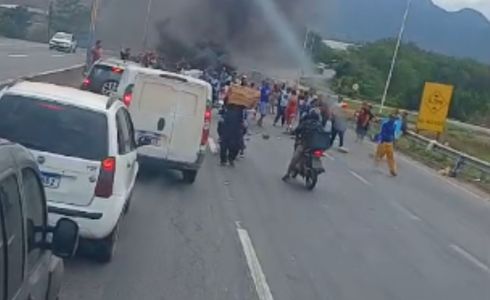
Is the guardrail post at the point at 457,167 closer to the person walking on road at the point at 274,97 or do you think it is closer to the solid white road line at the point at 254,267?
the person walking on road at the point at 274,97

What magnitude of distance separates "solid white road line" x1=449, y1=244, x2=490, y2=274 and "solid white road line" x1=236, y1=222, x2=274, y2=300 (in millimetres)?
3254

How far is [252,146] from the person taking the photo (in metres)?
26.1

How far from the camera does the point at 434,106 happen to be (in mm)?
35781

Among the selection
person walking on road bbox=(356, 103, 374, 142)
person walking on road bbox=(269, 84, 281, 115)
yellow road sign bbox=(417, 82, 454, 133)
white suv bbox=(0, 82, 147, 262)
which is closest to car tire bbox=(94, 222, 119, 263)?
white suv bbox=(0, 82, 147, 262)

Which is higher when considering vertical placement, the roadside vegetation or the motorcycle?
the motorcycle

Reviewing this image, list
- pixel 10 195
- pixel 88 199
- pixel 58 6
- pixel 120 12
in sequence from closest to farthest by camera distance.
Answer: pixel 10 195
pixel 88 199
pixel 120 12
pixel 58 6

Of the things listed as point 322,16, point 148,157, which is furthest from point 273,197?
point 322,16

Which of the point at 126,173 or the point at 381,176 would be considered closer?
the point at 126,173

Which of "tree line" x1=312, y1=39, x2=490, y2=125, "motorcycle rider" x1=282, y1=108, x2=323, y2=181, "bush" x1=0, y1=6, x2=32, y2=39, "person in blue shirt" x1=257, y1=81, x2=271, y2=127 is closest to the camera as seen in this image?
"motorcycle rider" x1=282, y1=108, x2=323, y2=181

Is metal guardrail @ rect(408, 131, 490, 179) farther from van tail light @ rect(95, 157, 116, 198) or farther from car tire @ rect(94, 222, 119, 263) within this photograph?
van tail light @ rect(95, 157, 116, 198)

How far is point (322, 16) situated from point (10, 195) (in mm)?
36988

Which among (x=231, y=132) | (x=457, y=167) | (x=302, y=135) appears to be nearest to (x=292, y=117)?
(x=457, y=167)

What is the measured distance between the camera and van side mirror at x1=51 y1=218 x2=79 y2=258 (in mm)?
4674

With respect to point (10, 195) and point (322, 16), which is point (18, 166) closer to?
point (10, 195)
